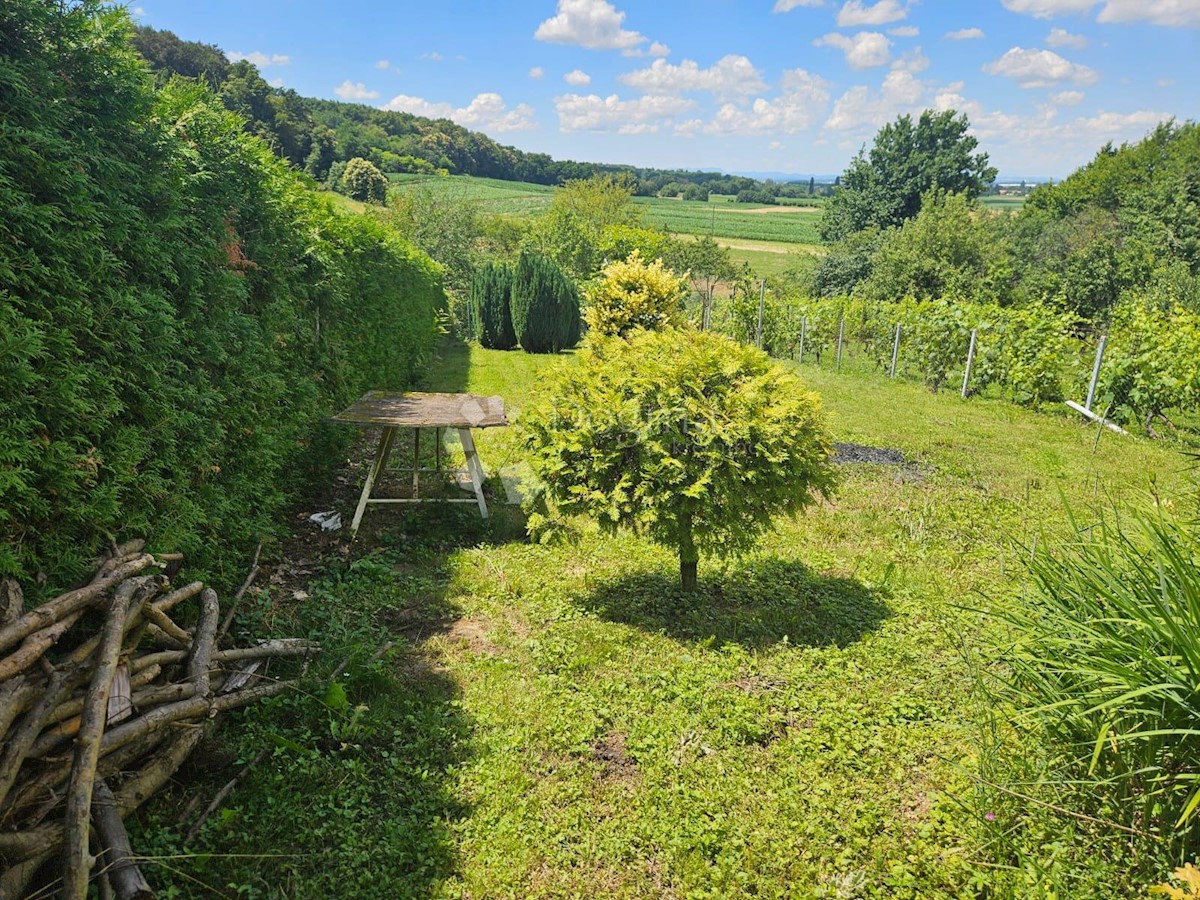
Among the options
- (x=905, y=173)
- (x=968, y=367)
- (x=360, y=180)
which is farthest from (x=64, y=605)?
(x=905, y=173)

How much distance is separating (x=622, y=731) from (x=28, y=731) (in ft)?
8.01

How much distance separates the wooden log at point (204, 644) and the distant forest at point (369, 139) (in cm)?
381

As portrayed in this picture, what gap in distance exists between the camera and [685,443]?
4465mm

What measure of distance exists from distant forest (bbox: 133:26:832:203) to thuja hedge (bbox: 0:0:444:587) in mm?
1384

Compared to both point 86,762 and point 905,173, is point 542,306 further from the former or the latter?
point 905,173

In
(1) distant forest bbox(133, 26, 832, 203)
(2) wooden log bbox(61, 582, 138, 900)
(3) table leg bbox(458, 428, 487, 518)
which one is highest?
(1) distant forest bbox(133, 26, 832, 203)

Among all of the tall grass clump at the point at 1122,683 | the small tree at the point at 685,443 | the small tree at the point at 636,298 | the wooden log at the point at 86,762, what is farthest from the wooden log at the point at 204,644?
the small tree at the point at 636,298

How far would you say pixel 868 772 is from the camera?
3.26 m

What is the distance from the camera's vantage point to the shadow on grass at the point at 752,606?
181 inches

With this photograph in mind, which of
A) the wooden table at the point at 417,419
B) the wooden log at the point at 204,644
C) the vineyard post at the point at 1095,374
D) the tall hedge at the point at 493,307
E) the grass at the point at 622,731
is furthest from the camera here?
the tall hedge at the point at 493,307

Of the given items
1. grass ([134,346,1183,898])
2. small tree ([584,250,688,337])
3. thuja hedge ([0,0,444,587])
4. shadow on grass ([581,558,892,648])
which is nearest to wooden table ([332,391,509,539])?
grass ([134,346,1183,898])

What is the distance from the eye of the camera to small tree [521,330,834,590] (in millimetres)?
4391

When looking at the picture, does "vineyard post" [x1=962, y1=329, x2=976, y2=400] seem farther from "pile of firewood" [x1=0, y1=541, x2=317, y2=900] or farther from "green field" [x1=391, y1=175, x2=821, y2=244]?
"green field" [x1=391, y1=175, x2=821, y2=244]

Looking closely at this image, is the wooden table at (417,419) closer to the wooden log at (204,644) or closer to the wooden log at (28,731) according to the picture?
the wooden log at (204,644)
